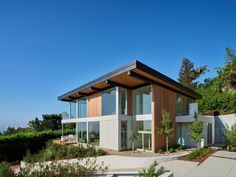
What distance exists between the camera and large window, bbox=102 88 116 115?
72.8ft

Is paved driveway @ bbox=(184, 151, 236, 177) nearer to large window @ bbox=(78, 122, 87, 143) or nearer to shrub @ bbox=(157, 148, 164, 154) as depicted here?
shrub @ bbox=(157, 148, 164, 154)

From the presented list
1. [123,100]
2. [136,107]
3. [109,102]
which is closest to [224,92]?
[136,107]

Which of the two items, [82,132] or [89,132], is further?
[82,132]

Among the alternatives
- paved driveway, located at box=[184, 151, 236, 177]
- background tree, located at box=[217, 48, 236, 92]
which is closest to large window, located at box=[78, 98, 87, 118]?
paved driveway, located at box=[184, 151, 236, 177]

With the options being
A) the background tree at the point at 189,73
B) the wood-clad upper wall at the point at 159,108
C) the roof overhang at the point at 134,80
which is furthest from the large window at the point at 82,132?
the background tree at the point at 189,73

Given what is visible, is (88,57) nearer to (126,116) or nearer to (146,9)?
(126,116)

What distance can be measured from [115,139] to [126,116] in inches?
88.5

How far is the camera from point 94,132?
83.3 feet

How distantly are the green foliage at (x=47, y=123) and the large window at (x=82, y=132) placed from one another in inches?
873

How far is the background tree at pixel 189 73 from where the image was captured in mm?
55247

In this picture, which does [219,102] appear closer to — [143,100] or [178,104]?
[178,104]

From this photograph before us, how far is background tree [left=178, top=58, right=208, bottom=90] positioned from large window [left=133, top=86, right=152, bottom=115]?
3492 cm

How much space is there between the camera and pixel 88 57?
863 inches

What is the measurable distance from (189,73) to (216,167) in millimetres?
44226
